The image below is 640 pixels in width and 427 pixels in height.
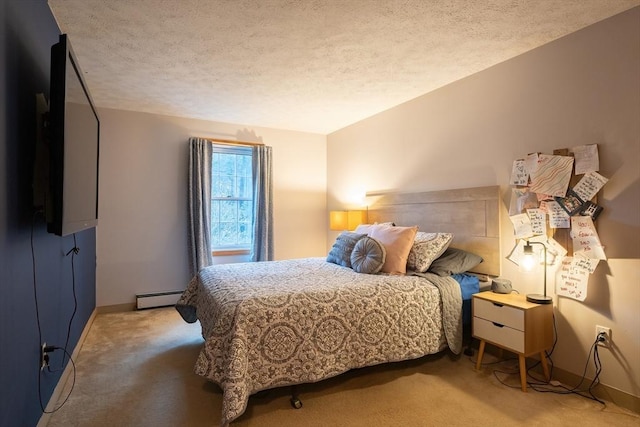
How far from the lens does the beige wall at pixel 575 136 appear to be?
6.58 feet

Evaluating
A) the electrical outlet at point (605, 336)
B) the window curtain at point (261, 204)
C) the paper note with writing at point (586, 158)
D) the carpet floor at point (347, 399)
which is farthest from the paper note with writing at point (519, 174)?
the window curtain at point (261, 204)

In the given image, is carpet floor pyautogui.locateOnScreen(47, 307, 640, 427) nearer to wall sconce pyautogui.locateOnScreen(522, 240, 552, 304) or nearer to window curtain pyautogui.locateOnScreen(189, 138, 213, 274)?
wall sconce pyautogui.locateOnScreen(522, 240, 552, 304)

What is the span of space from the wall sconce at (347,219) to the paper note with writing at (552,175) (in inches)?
80.4

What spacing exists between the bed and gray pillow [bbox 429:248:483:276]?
7 centimetres

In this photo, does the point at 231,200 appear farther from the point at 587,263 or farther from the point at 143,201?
the point at 587,263

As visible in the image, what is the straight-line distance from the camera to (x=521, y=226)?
255 cm

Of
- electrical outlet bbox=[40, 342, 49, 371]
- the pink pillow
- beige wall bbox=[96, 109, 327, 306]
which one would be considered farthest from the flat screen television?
beige wall bbox=[96, 109, 327, 306]

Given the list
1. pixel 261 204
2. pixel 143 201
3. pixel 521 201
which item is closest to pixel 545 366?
pixel 521 201

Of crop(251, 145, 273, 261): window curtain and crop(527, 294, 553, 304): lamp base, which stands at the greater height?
crop(251, 145, 273, 261): window curtain

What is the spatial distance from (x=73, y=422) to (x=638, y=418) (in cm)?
320

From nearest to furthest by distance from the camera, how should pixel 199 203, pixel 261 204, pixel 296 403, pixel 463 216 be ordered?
pixel 296 403 → pixel 463 216 → pixel 199 203 → pixel 261 204

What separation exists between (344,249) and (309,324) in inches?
49.4

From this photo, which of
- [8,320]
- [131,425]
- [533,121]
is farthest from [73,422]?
[533,121]

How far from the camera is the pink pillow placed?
277 centimetres
